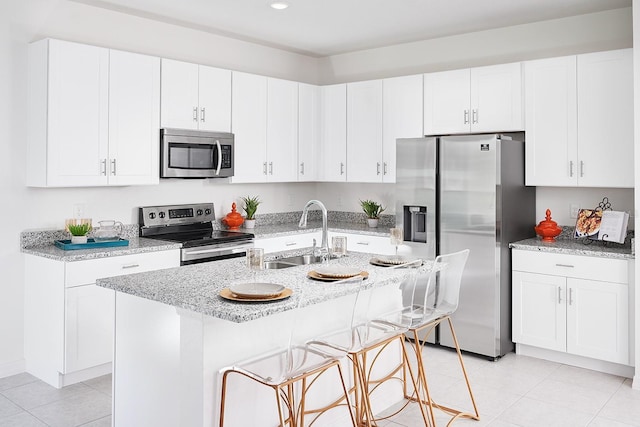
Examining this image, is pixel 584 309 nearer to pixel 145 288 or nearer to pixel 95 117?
pixel 145 288

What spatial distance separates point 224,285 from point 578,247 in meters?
2.76

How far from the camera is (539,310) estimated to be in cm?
421

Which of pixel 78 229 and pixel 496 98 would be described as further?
pixel 496 98

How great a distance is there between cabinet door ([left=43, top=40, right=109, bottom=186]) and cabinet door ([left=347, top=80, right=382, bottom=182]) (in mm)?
2333

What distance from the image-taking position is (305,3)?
13.6 ft

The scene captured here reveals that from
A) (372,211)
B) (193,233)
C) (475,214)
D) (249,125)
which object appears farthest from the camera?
(372,211)

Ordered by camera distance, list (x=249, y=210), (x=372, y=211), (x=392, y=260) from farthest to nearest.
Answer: (x=372, y=211)
(x=249, y=210)
(x=392, y=260)

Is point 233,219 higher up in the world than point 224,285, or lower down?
higher up

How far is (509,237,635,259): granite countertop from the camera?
3887mm

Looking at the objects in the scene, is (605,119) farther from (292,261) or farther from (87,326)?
(87,326)

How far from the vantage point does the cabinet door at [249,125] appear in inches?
196

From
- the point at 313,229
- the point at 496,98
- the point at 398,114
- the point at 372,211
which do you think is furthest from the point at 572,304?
the point at 313,229

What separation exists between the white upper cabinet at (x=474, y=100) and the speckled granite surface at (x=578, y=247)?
36.5 inches

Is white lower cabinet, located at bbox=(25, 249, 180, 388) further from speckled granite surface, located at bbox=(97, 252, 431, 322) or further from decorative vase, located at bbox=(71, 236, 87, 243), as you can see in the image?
speckled granite surface, located at bbox=(97, 252, 431, 322)
